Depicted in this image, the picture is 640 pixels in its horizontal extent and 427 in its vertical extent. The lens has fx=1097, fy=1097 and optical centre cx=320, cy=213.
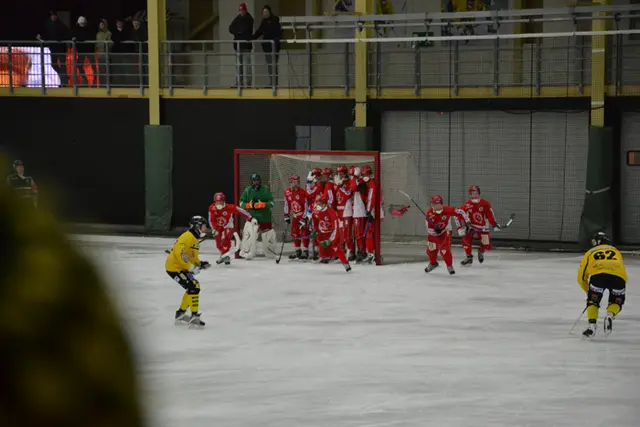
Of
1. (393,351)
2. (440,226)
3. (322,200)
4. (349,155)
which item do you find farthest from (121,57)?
(393,351)

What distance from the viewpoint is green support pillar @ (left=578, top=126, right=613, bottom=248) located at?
21281 millimetres

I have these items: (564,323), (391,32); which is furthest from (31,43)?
(564,323)

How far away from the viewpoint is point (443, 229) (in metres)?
18.3

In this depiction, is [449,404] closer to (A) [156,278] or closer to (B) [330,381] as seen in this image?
(B) [330,381]

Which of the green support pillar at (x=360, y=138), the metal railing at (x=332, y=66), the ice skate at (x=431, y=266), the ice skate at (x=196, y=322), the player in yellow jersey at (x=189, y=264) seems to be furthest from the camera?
the green support pillar at (x=360, y=138)

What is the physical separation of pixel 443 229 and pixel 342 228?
221 cm

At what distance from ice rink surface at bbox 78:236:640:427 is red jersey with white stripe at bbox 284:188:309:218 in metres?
1.47

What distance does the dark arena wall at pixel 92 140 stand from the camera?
2508 cm

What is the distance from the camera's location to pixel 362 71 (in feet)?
75.6

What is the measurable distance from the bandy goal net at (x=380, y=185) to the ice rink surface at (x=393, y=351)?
1206 millimetres

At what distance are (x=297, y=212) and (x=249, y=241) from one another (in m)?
1.11

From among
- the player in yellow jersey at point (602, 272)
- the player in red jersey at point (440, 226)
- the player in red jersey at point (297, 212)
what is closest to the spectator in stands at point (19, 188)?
the player in yellow jersey at point (602, 272)

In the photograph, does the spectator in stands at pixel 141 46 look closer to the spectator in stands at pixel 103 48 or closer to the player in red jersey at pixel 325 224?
the spectator in stands at pixel 103 48

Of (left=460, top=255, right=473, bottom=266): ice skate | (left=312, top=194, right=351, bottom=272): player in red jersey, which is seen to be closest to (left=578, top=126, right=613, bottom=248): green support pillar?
(left=460, top=255, right=473, bottom=266): ice skate
